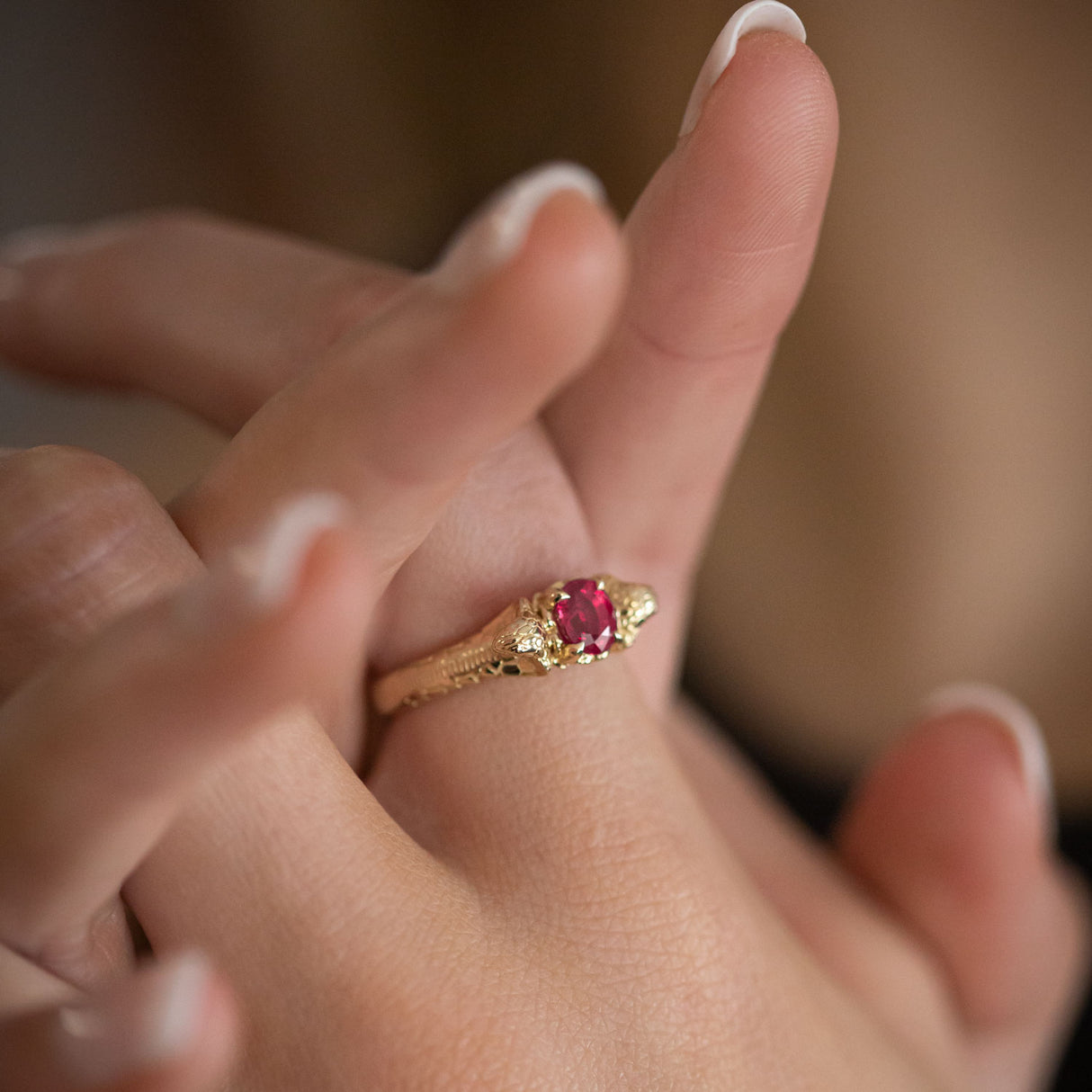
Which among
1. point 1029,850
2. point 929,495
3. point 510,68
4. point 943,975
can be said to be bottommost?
point 943,975

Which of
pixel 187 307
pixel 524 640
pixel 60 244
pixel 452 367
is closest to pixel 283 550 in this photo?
pixel 452 367

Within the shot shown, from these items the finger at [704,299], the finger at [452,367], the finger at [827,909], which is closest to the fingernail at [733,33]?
the finger at [704,299]

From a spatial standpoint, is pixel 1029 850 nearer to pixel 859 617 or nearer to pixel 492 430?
pixel 859 617

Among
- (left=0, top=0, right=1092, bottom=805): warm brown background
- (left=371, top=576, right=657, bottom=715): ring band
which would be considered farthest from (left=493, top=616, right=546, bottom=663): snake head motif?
(left=0, top=0, right=1092, bottom=805): warm brown background

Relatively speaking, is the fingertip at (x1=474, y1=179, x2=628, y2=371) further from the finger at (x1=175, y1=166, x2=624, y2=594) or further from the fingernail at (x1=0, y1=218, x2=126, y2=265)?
the fingernail at (x1=0, y1=218, x2=126, y2=265)

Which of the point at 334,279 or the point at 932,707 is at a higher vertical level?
the point at 334,279

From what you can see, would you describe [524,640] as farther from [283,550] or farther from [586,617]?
[283,550]

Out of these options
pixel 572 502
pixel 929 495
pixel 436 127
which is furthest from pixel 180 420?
pixel 929 495

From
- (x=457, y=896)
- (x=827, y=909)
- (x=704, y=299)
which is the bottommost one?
(x=827, y=909)
